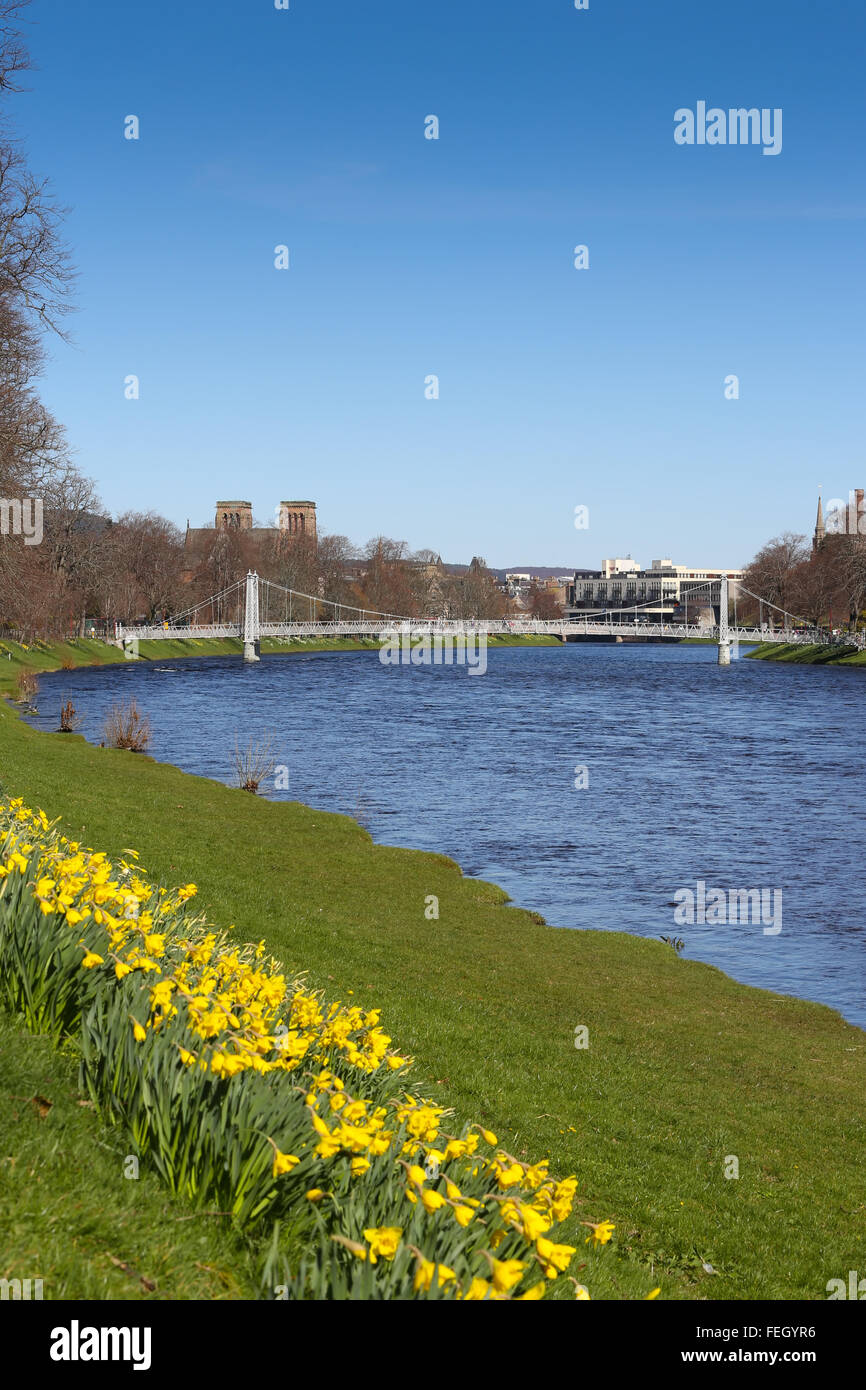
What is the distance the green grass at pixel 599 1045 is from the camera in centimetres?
879

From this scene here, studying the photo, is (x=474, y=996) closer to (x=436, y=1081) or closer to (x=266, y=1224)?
(x=436, y=1081)

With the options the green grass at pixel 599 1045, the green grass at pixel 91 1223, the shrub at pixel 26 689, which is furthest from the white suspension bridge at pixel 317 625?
the green grass at pixel 91 1223

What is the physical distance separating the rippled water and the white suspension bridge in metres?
35.9

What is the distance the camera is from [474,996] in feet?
48.3

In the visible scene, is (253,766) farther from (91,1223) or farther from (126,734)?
(91,1223)

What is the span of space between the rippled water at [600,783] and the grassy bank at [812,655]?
97.9ft

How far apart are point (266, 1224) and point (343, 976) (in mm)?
8951

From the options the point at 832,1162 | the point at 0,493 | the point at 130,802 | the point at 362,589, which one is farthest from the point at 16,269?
the point at 362,589

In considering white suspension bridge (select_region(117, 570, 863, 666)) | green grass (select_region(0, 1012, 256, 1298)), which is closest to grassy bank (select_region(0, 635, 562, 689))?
white suspension bridge (select_region(117, 570, 863, 666))

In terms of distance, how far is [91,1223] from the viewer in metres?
4.78

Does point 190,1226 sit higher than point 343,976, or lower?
higher

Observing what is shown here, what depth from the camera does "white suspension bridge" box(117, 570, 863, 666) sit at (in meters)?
129
